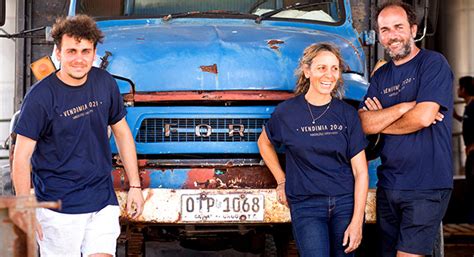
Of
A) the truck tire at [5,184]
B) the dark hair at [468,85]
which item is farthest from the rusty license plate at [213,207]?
the dark hair at [468,85]

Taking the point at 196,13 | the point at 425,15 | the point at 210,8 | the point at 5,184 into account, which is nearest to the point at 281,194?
the point at 196,13

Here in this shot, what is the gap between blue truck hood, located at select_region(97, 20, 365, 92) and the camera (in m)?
5.70

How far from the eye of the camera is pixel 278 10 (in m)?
6.71

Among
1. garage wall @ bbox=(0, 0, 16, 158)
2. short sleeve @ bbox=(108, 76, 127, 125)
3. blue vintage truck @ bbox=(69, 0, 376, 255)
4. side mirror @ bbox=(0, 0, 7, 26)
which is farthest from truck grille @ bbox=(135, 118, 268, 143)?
garage wall @ bbox=(0, 0, 16, 158)

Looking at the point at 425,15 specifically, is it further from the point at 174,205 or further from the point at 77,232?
the point at 77,232

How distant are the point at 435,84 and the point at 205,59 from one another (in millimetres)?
1391

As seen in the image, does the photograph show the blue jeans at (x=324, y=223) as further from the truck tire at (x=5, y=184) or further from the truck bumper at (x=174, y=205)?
the truck tire at (x=5, y=184)

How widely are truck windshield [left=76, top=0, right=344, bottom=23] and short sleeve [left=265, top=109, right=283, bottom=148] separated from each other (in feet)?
4.87

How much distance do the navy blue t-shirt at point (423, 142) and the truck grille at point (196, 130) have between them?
0.87 m

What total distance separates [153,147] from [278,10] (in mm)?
1583

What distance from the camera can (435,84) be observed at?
5.09 metres

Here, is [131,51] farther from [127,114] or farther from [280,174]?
[280,174]

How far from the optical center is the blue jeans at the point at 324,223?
5.04m

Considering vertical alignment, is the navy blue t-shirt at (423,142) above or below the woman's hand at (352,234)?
above
